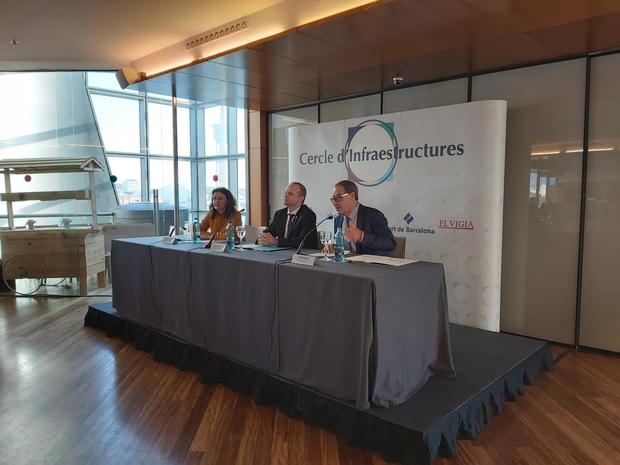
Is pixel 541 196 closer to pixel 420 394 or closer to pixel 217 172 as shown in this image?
pixel 420 394

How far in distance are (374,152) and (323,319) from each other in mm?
2724

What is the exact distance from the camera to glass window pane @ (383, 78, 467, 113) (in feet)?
14.7

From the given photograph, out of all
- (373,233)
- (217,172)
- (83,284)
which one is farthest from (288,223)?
(217,172)

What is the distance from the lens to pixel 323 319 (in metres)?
2.41

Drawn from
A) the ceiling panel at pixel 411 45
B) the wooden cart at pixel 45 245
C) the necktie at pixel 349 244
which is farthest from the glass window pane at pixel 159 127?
the necktie at pixel 349 244

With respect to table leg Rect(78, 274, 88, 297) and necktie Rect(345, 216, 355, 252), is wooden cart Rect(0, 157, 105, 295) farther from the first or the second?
necktie Rect(345, 216, 355, 252)

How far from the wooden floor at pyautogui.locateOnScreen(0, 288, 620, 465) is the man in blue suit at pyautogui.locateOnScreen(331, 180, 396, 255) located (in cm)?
127

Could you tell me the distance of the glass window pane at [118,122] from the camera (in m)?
9.20

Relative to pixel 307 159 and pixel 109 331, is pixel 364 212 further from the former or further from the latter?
pixel 109 331

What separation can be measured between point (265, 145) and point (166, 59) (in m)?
2.15

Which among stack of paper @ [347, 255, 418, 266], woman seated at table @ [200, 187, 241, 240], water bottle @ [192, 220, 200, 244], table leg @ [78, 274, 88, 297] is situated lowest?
table leg @ [78, 274, 88, 297]

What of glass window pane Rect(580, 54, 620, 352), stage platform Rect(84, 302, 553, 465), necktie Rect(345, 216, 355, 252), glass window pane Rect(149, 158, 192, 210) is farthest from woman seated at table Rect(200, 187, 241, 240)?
glass window pane Rect(149, 158, 192, 210)

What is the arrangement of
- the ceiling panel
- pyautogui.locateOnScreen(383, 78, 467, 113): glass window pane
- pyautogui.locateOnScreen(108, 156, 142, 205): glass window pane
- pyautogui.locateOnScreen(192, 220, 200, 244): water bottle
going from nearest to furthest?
the ceiling panel
pyautogui.locateOnScreen(192, 220, 200, 244): water bottle
pyautogui.locateOnScreen(383, 78, 467, 113): glass window pane
pyautogui.locateOnScreen(108, 156, 142, 205): glass window pane

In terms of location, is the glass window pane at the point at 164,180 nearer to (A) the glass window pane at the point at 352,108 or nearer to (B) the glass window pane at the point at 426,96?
(A) the glass window pane at the point at 352,108
